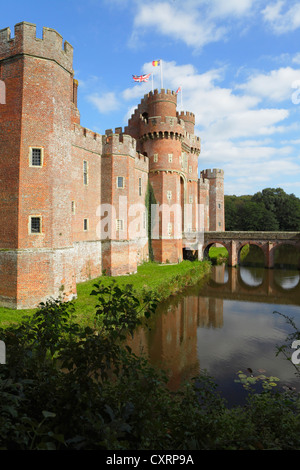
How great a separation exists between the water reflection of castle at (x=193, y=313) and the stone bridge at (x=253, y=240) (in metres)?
2.55

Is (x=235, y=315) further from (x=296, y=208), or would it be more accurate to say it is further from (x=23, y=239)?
(x=296, y=208)

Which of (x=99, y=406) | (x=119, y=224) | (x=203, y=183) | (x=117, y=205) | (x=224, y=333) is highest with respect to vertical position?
(x=203, y=183)

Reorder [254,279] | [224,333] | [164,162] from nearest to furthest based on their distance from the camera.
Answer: [224,333], [164,162], [254,279]

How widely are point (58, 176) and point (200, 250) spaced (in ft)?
78.6

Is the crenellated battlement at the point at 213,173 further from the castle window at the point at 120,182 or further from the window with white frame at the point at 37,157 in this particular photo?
the window with white frame at the point at 37,157

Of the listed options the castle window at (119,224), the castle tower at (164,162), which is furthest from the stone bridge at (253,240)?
the castle window at (119,224)

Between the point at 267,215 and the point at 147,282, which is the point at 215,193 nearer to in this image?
the point at 267,215

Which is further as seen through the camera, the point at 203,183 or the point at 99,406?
the point at 203,183

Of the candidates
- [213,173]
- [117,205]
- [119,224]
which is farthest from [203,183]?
[119,224]

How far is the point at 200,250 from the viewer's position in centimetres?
3556

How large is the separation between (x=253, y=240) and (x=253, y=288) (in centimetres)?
1045

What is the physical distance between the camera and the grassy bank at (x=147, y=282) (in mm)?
12827

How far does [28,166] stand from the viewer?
45.4ft

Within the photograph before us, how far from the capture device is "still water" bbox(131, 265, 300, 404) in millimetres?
11047
